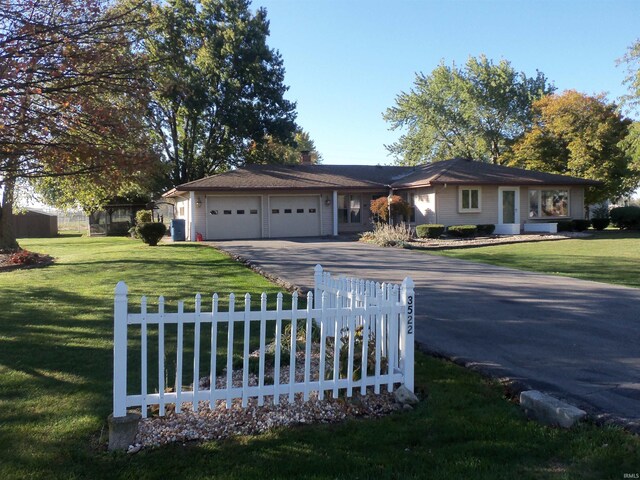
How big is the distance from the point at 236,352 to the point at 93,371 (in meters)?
1.64

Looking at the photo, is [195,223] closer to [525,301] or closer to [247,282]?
[247,282]

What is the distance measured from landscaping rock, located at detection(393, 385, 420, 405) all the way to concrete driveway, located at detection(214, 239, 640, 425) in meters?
1.12

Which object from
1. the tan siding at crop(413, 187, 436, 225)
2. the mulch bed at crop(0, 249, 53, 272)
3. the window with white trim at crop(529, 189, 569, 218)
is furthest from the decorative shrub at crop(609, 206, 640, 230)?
the mulch bed at crop(0, 249, 53, 272)

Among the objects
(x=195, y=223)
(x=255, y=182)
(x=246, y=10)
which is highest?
(x=246, y=10)

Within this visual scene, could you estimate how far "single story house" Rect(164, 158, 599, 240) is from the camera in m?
27.5

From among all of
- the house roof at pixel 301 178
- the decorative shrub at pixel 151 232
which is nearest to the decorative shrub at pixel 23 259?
the decorative shrub at pixel 151 232

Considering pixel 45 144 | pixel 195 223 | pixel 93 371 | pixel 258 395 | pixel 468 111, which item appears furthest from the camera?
pixel 468 111

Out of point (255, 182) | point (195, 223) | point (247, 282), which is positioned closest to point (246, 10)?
point (255, 182)

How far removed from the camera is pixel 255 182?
93.6ft

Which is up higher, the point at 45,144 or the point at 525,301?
the point at 45,144

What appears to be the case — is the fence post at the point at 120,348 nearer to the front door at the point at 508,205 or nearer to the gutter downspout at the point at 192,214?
the gutter downspout at the point at 192,214

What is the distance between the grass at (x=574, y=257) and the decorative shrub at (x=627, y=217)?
23.8 feet

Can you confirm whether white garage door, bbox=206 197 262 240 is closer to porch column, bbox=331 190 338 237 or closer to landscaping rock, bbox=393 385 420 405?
porch column, bbox=331 190 338 237

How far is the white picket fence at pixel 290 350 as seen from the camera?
4.36 m
